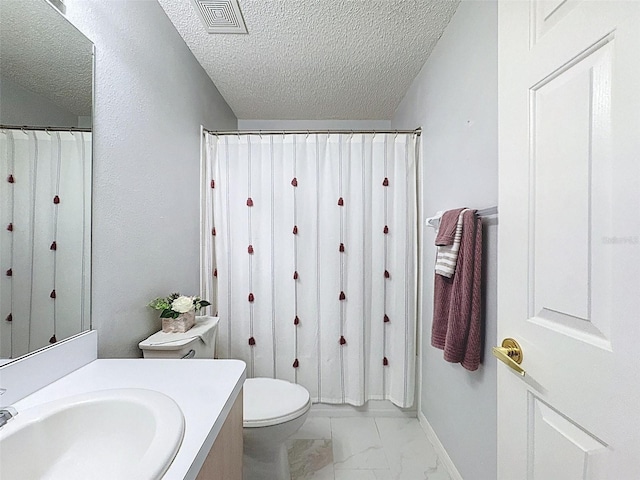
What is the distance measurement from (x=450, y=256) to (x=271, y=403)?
3.47 ft

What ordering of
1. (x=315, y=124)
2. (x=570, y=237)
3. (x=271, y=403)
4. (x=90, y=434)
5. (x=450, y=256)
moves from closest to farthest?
(x=570, y=237), (x=90, y=434), (x=450, y=256), (x=271, y=403), (x=315, y=124)

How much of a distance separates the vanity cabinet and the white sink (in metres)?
0.11

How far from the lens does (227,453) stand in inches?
33.9

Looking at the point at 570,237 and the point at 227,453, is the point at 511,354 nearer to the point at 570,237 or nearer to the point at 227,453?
the point at 570,237

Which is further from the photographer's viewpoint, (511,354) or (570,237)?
(511,354)

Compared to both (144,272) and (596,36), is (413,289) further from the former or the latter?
(596,36)

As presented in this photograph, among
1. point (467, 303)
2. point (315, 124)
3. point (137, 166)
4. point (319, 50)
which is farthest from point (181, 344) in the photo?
point (315, 124)

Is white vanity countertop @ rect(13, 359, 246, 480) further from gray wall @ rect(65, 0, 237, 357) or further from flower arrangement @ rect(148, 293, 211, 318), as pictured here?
flower arrangement @ rect(148, 293, 211, 318)

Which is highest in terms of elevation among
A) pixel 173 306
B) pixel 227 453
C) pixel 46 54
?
pixel 46 54

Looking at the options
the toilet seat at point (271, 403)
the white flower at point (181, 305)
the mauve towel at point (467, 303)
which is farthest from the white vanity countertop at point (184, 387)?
the mauve towel at point (467, 303)

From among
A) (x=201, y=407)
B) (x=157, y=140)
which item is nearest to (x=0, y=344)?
(x=201, y=407)

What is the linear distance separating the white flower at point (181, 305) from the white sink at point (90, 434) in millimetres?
701

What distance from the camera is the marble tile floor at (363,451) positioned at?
5.82 feet

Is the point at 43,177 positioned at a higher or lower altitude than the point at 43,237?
higher
